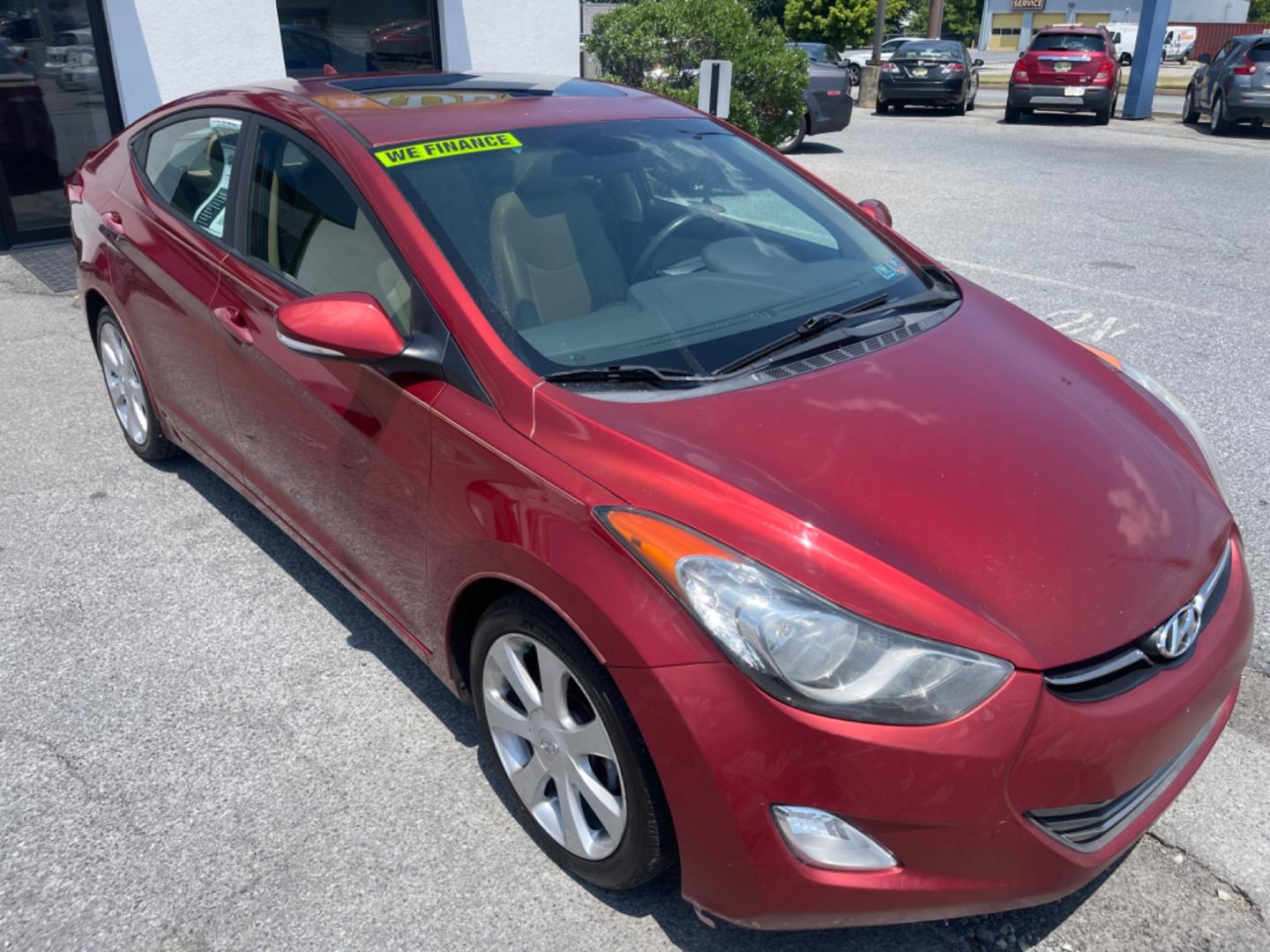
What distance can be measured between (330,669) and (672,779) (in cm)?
159

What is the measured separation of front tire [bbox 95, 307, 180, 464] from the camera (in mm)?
4348

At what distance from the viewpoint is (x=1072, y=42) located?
19109 mm

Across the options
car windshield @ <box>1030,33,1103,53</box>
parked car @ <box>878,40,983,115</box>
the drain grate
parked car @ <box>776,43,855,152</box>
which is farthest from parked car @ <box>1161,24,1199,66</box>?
the drain grate

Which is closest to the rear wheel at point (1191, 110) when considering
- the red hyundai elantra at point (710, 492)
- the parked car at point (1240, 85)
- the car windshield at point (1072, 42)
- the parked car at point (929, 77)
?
the parked car at point (1240, 85)

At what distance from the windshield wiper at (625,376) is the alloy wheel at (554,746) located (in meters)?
0.60

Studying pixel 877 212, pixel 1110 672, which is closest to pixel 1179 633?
pixel 1110 672

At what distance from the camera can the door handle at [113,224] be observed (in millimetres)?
4070

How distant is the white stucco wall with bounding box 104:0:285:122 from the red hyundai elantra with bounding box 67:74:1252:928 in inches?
240

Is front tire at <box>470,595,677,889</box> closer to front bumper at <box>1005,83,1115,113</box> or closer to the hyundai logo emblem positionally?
the hyundai logo emblem

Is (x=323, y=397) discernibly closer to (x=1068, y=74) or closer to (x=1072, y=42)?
(x=1068, y=74)

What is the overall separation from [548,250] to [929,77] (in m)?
20.6

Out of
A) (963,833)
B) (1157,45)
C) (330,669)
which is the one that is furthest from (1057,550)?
(1157,45)

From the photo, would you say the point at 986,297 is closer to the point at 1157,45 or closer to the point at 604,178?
the point at 604,178

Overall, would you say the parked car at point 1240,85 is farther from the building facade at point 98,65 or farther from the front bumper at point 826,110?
the building facade at point 98,65
